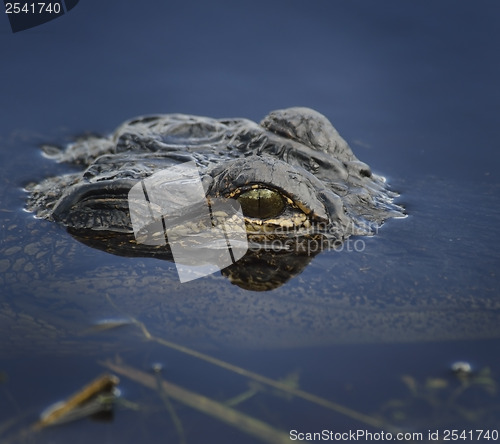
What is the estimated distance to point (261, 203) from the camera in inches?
155

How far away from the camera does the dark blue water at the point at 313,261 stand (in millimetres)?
3268

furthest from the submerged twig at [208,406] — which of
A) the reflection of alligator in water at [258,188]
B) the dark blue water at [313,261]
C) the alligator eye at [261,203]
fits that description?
the alligator eye at [261,203]

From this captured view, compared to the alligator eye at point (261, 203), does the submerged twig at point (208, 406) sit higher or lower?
lower

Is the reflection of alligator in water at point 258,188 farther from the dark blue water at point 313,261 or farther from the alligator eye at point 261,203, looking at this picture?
the dark blue water at point 313,261

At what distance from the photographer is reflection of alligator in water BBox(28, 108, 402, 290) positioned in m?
3.93

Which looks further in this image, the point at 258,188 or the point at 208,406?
the point at 258,188

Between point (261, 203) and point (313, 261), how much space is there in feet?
1.39

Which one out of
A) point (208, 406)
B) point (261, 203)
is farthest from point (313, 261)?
point (208, 406)

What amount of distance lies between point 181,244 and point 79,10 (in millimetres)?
4706

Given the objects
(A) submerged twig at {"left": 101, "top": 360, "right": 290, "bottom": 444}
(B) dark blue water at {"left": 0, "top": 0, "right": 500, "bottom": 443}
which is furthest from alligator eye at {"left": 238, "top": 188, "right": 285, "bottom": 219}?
(A) submerged twig at {"left": 101, "top": 360, "right": 290, "bottom": 444}

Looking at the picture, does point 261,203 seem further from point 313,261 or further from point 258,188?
point 313,261

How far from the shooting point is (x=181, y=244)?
4.04 meters

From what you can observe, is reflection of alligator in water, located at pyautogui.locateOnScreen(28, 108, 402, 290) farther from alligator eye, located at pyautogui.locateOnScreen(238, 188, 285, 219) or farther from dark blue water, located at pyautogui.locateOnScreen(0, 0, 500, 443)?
dark blue water, located at pyautogui.locateOnScreen(0, 0, 500, 443)

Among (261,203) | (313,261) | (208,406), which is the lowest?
(208,406)
